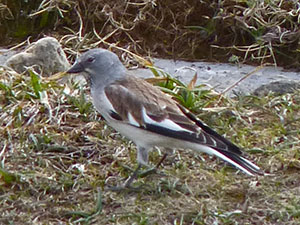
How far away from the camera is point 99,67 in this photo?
5820 mm

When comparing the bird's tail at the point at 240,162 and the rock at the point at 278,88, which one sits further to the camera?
the rock at the point at 278,88

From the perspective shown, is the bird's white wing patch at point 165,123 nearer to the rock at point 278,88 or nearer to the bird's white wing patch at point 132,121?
the bird's white wing patch at point 132,121

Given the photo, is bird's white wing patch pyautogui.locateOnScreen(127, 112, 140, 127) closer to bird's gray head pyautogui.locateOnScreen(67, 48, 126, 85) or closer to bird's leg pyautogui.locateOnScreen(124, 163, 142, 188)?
bird's leg pyautogui.locateOnScreen(124, 163, 142, 188)

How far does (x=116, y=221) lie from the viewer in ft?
16.4

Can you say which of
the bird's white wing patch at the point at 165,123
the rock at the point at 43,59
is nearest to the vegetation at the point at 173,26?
the rock at the point at 43,59

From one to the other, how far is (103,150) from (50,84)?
1005mm

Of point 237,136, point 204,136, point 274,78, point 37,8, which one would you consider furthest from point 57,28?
point 204,136

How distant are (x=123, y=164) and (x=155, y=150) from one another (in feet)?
1.28

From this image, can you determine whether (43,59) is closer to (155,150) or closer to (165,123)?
(155,150)

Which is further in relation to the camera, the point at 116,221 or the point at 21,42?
the point at 21,42

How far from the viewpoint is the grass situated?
5.09m

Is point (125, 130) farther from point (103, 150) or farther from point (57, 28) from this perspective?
point (57, 28)

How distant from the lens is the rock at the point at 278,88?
6801mm

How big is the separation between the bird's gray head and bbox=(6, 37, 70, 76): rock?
1125 millimetres
